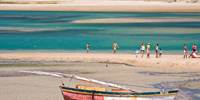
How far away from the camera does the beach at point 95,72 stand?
23328mm

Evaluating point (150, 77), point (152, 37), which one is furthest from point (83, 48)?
point (150, 77)

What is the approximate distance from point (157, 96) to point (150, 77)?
8368mm

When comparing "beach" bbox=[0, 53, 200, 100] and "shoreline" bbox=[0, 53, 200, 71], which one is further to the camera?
"shoreline" bbox=[0, 53, 200, 71]

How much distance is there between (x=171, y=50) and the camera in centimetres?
4175

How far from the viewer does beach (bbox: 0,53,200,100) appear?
23328 millimetres

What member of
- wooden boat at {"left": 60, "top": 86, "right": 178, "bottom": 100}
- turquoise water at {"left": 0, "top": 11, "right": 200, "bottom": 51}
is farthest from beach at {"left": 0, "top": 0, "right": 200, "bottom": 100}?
wooden boat at {"left": 60, "top": 86, "right": 178, "bottom": 100}

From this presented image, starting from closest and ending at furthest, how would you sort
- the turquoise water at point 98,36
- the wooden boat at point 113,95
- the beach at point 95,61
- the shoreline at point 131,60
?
the wooden boat at point 113,95 → the beach at point 95,61 → the shoreline at point 131,60 → the turquoise water at point 98,36

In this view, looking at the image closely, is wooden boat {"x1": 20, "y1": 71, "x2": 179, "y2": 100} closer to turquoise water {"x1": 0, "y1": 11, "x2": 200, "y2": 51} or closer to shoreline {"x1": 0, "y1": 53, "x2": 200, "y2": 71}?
shoreline {"x1": 0, "y1": 53, "x2": 200, "y2": 71}

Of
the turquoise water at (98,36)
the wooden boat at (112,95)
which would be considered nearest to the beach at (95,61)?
the turquoise water at (98,36)

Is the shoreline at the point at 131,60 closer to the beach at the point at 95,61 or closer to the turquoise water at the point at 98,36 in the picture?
the beach at the point at 95,61

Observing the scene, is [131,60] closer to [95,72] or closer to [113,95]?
[95,72]

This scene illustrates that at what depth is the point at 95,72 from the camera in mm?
28500

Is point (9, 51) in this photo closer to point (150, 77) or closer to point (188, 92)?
point (150, 77)

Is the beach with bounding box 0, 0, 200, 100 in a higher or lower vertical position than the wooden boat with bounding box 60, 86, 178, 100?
higher
